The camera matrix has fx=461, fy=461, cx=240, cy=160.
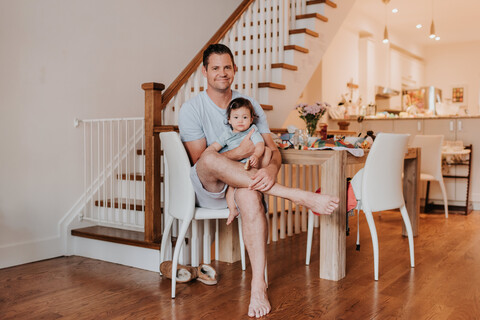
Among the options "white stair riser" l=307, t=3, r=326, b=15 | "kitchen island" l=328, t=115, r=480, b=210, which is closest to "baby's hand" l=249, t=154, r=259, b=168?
"white stair riser" l=307, t=3, r=326, b=15

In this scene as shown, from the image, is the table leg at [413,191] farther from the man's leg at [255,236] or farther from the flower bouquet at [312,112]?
the man's leg at [255,236]

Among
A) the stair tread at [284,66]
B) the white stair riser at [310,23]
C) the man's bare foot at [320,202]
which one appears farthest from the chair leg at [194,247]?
the white stair riser at [310,23]

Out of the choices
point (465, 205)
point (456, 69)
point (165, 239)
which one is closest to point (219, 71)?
point (165, 239)

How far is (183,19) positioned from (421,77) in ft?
22.8

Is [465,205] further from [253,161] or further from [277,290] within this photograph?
[253,161]

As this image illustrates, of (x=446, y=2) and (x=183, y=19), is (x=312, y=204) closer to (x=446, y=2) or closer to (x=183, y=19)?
(x=183, y=19)

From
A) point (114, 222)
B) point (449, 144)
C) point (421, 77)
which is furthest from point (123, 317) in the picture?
point (421, 77)

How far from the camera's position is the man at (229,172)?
7.23 feet

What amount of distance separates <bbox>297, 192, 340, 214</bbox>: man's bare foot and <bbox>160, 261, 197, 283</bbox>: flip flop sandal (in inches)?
30.6

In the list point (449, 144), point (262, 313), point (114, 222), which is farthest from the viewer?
point (449, 144)

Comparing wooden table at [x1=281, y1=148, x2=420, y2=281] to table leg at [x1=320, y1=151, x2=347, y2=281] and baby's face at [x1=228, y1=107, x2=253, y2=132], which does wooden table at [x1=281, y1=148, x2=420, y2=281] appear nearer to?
table leg at [x1=320, y1=151, x2=347, y2=281]

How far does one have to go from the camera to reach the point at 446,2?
6.80 meters

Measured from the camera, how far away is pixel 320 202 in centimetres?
221

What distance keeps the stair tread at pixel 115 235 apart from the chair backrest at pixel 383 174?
131 cm
